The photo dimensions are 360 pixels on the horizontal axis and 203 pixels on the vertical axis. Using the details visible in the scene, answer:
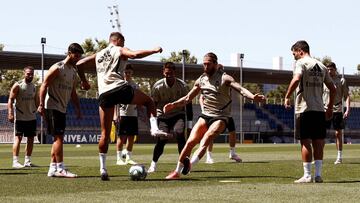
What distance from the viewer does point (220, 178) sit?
37.5ft

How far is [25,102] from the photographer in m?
16.2

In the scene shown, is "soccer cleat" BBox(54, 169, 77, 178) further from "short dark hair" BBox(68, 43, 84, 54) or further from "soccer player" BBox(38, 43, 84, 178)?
"short dark hair" BBox(68, 43, 84, 54)

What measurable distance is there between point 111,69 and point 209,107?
1839 mm

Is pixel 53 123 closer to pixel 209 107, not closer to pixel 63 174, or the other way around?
pixel 63 174

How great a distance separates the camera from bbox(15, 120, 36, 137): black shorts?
16.1 metres

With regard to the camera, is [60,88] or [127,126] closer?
[60,88]

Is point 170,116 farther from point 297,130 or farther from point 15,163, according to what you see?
point 15,163

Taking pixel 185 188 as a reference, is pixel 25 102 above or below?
above

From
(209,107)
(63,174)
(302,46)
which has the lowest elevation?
(63,174)

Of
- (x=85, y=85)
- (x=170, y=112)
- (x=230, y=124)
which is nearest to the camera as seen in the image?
(x=85, y=85)

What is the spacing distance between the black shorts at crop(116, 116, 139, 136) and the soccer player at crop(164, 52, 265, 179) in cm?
522

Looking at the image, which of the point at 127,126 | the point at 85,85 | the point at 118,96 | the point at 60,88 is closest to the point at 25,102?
the point at 127,126

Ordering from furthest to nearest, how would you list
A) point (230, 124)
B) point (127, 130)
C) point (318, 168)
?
point (127, 130) < point (230, 124) < point (318, 168)

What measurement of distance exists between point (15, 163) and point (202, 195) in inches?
312
